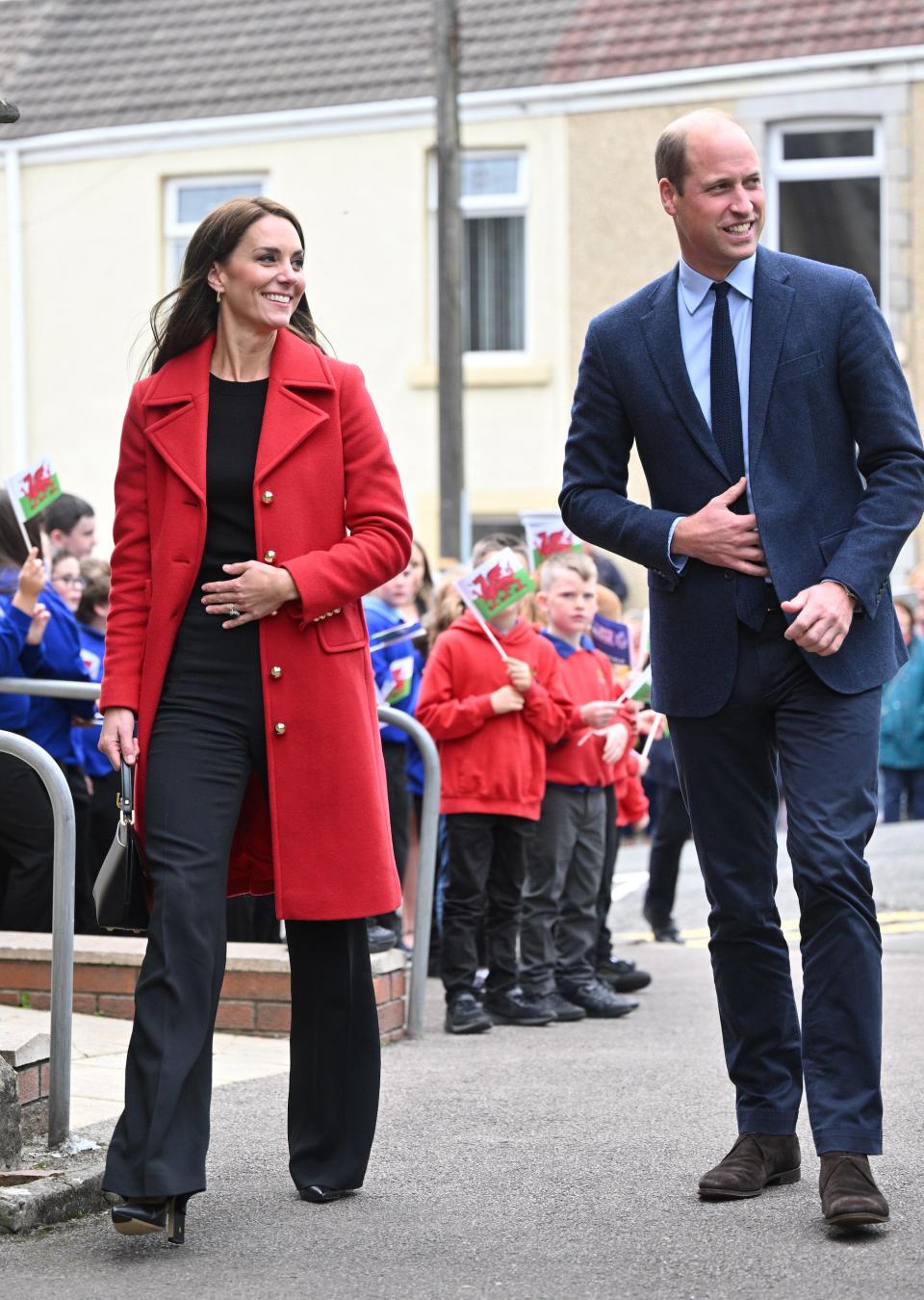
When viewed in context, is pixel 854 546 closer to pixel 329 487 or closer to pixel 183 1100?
pixel 329 487

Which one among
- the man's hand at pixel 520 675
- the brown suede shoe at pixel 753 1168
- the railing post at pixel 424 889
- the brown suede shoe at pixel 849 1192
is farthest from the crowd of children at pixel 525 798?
the brown suede shoe at pixel 849 1192

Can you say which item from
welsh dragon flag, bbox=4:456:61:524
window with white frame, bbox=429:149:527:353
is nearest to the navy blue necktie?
welsh dragon flag, bbox=4:456:61:524

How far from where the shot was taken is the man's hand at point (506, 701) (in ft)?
25.1

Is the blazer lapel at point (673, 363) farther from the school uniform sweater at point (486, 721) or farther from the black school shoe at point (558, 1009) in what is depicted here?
the black school shoe at point (558, 1009)

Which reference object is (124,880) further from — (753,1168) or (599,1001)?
(599,1001)

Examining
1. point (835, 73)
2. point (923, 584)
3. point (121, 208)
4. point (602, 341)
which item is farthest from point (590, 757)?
point (121, 208)

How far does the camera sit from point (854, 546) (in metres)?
4.34

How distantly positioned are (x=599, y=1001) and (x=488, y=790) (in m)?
0.90

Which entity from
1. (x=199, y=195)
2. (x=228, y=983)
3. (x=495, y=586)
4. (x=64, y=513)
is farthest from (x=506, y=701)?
(x=199, y=195)

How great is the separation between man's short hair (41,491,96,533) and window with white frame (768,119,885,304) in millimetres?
10758

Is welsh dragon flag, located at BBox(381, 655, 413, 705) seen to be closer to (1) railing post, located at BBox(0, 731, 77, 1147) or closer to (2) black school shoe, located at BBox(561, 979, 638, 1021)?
(2) black school shoe, located at BBox(561, 979, 638, 1021)

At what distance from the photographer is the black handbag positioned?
14.1 feet

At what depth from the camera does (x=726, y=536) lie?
4402 millimetres

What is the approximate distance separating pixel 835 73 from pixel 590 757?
1162 centimetres
